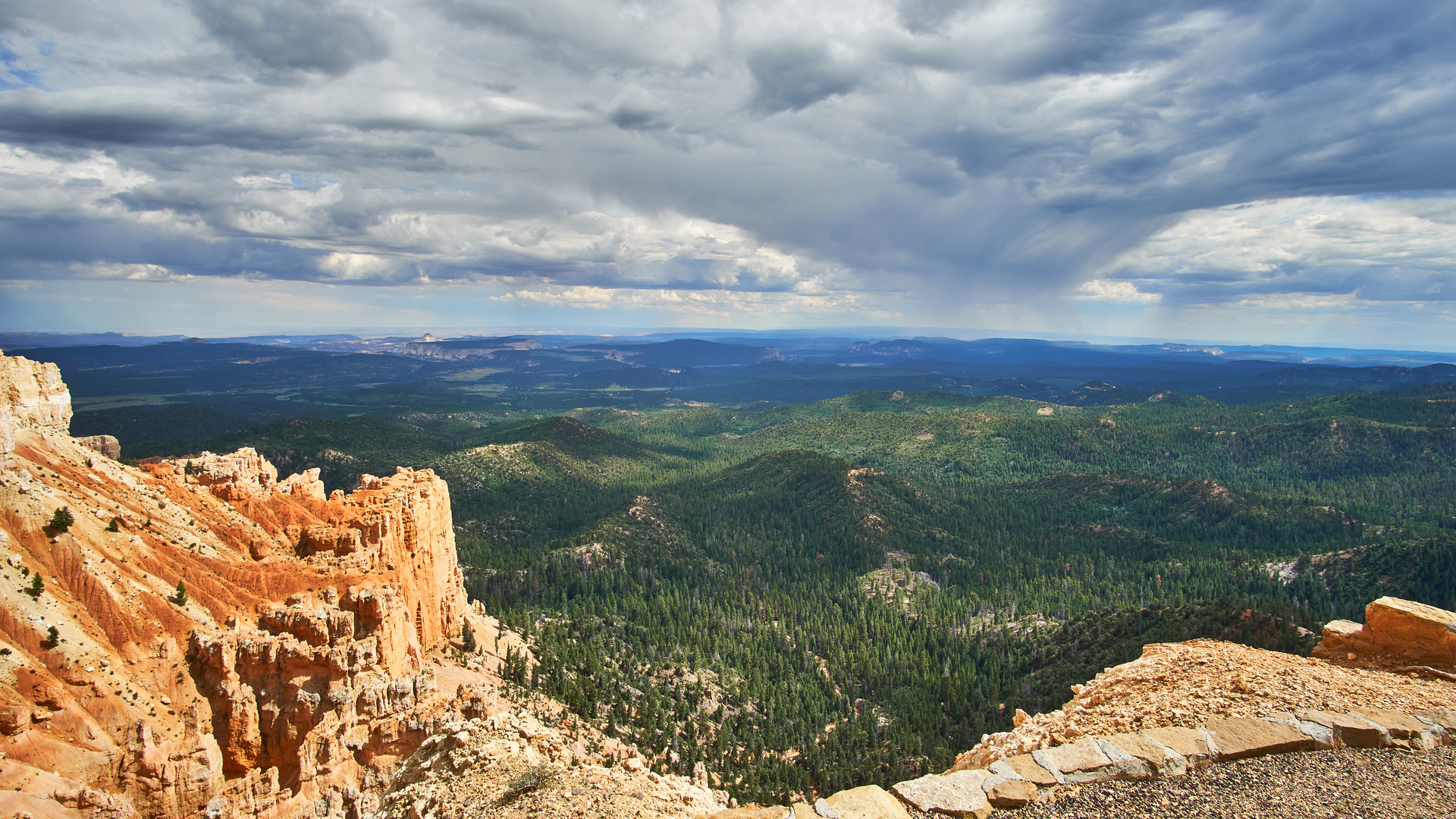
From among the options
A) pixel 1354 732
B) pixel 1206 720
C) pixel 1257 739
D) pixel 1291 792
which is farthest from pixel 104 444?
pixel 1354 732

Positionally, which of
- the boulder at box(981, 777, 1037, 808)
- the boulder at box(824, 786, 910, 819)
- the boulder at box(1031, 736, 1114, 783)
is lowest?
the boulder at box(824, 786, 910, 819)

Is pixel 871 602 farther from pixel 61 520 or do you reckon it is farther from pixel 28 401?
pixel 28 401

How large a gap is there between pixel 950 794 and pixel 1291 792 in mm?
12137

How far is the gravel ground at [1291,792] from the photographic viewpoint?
2423 centimetres

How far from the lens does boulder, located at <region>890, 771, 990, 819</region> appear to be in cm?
2545

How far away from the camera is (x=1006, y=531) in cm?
18938

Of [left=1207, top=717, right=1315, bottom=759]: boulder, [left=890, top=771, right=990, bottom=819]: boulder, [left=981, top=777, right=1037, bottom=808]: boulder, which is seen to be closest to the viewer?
[left=890, top=771, right=990, bottom=819]: boulder

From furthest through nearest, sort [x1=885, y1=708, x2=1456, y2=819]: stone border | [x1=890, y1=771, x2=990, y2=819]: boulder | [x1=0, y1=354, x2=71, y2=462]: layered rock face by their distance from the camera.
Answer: [x1=0, y1=354, x2=71, y2=462]: layered rock face → [x1=885, y1=708, x2=1456, y2=819]: stone border → [x1=890, y1=771, x2=990, y2=819]: boulder

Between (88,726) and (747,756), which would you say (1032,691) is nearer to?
(747,756)

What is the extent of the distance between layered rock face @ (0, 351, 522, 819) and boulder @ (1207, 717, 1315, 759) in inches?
1740

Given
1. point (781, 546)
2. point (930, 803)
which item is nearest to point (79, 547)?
point (930, 803)

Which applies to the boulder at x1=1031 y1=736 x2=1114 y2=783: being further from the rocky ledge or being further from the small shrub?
the small shrub

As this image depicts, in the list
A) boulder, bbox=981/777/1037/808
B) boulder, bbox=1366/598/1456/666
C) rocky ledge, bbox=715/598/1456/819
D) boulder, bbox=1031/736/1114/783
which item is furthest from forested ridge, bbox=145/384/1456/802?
boulder, bbox=981/777/1037/808

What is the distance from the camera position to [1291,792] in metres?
25.2
